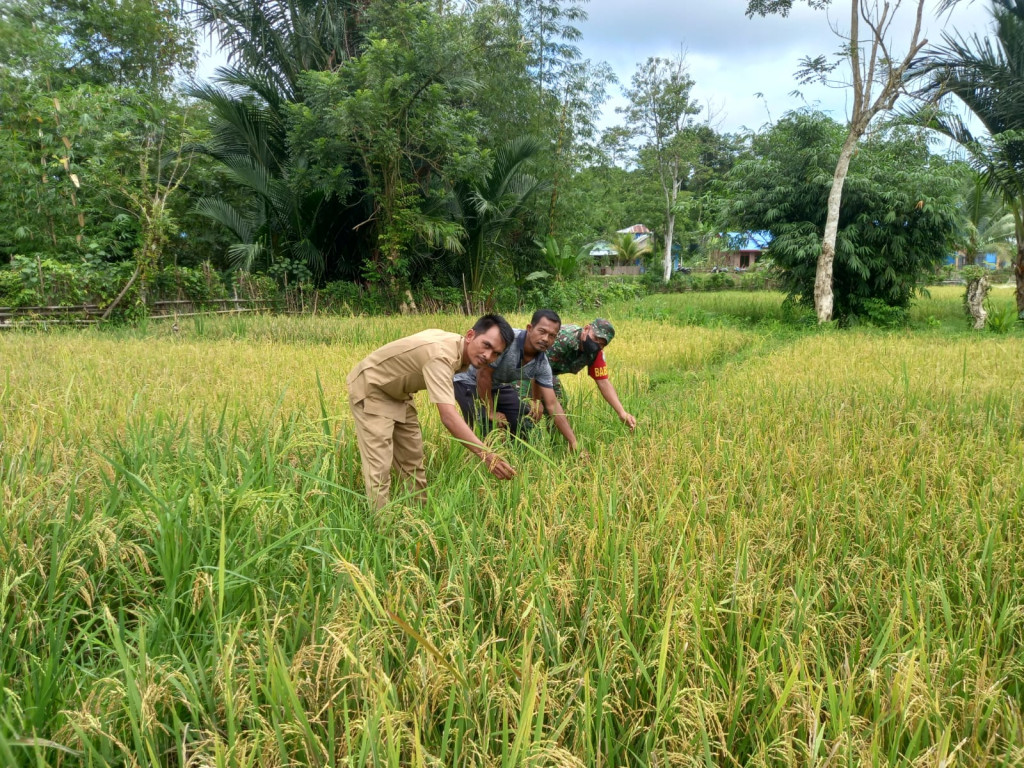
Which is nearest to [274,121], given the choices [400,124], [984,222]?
[400,124]

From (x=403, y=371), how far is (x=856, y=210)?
44.0 ft

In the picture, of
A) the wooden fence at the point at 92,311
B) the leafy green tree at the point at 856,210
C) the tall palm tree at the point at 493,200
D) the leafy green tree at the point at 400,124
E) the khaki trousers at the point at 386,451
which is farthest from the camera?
the tall palm tree at the point at 493,200

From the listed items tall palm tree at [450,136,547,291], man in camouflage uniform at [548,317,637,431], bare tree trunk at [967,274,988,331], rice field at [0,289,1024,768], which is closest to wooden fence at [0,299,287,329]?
tall palm tree at [450,136,547,291]

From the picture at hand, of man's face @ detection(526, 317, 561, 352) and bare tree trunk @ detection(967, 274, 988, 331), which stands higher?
bare tree trunk @ detection(967, 274, 988, 331)

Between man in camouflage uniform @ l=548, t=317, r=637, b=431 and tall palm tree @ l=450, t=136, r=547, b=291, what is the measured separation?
10.2m

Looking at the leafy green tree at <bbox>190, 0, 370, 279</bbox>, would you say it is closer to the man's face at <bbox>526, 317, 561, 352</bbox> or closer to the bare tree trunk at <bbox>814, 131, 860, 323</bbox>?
the bare tree trunk at <bbox>814, 131, 860, 323</bbox>

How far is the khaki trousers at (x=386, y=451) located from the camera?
2877mm

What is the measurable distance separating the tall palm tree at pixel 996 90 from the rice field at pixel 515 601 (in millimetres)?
10685

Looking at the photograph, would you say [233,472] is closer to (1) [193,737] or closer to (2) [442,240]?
(1) [193,737]

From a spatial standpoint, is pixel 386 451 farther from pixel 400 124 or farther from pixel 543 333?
pixel 400 124

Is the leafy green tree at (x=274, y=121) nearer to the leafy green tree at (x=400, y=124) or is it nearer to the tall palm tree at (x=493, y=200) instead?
the leafy green tree at (x=400, y=124)

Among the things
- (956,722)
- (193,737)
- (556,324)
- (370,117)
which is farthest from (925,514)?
(370,117)

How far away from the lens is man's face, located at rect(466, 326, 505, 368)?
2.78 meters

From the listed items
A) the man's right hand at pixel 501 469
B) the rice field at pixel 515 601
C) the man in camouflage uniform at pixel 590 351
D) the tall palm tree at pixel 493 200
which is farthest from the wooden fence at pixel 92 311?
the man's right hand at pixel 501 469
